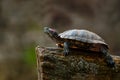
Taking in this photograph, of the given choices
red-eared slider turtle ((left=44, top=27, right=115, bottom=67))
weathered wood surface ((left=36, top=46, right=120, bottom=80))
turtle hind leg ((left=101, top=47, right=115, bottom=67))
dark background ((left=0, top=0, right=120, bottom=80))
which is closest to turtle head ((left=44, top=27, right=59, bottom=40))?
red-eared slider turtle ((left=44, top=27, right=115, bottom=67))

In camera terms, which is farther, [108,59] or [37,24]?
[37,24]

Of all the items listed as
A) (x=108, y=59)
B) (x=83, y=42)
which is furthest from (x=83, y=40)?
(x=108, y=59)

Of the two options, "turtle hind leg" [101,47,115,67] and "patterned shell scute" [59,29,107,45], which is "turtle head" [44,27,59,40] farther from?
"turtle hind leg" [101,47,115,67]

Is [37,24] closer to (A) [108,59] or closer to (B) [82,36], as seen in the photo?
(B) [82,36]

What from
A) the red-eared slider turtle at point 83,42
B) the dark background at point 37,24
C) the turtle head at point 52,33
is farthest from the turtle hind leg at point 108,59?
the dark background at point 37,24

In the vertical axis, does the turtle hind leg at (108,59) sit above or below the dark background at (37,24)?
below

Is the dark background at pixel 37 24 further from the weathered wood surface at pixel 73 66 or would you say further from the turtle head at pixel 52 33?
the weathered wood surface at pixel 73 66
